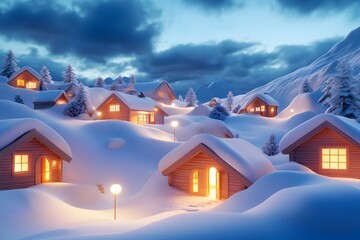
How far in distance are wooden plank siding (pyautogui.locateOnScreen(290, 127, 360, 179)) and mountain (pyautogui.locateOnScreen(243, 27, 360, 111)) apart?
425 ft

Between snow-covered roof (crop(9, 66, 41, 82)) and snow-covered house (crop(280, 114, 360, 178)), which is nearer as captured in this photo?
snow-covered house (crop(280, 114, 360, 178))

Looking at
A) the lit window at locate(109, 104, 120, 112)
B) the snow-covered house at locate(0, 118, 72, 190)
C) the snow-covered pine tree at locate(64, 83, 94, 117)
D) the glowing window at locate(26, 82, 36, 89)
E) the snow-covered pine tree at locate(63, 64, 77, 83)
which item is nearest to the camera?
the snow-covered house at locate(0, 118, 72, 190)

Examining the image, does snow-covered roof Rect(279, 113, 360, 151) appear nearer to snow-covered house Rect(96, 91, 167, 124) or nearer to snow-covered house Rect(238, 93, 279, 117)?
snow-covered house Rect(96, 91, 167, 124)

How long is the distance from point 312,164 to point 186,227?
588 inches

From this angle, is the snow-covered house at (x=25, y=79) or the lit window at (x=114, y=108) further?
the snow-covered house at (x=25, y=79)

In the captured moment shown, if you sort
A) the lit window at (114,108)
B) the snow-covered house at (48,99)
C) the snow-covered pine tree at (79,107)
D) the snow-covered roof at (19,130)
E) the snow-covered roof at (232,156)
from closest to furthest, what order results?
the snow-covered roof at (232,156) < the snow-covered roof at (19,130) < the snow-covered pine tree at (79,107) < the lit window at (114,108) < the snow-covered house at (48,99)

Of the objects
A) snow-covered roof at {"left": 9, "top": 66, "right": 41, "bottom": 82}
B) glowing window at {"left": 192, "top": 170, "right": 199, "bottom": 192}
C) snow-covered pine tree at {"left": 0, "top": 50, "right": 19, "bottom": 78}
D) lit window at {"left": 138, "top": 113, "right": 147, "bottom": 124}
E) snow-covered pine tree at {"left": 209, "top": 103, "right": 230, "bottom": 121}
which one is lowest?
glowing window at {"left": 192, "top": 170, "right": 199, "bottom": 192}

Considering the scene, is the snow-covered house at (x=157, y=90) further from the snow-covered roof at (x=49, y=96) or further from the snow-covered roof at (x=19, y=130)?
the snow-covered roof at (x=19, y=130)

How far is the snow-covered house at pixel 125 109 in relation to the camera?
47.5 metres

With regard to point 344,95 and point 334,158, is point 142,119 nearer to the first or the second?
point 344,95

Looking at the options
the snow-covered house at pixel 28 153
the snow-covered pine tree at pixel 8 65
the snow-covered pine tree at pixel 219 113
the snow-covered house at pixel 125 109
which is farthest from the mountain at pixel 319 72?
the snow-covered house at pixel 28 153

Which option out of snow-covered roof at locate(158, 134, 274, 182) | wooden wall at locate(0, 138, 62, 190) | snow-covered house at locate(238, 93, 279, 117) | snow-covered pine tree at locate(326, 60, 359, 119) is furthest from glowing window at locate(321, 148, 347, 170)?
snow-covered house at locate(238, 93, 279, 117)

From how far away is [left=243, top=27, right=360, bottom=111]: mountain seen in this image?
488 ft

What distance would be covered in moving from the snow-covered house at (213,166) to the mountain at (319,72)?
133 meters
